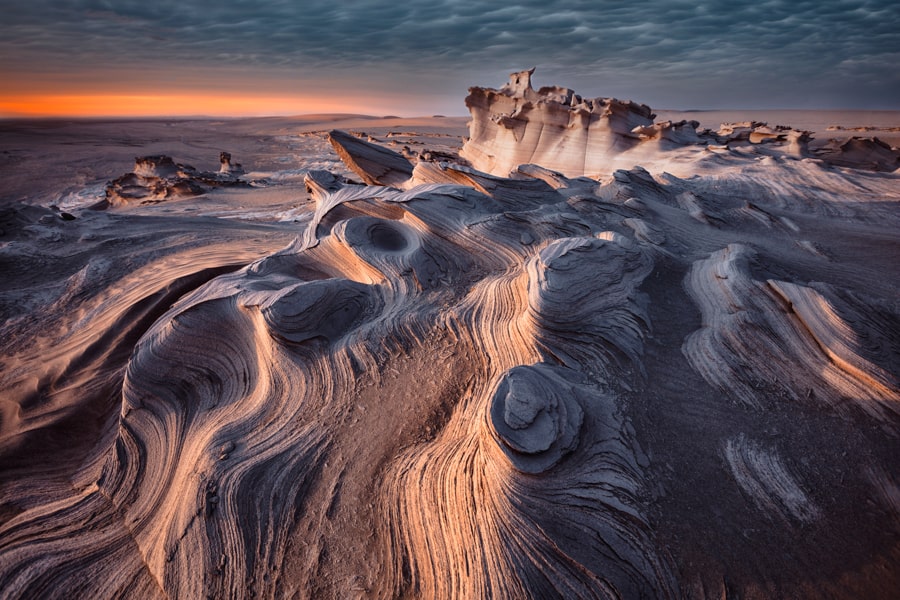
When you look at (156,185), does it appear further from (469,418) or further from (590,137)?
(469,418)

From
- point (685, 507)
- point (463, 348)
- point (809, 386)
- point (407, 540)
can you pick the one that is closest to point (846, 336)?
point (809, 386)

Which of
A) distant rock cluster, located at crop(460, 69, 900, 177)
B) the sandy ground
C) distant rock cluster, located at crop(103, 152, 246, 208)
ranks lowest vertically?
distant rock cluster, located at crop(103, 152, 246, 208)

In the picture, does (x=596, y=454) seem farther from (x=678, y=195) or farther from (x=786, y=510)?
(x=678, y=195)

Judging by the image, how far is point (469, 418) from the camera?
277cm

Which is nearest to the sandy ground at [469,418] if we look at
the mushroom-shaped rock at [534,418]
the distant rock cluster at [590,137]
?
the mushroom-shaped rock at [534,418]

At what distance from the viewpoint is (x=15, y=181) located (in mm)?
20750

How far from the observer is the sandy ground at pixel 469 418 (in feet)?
6.84

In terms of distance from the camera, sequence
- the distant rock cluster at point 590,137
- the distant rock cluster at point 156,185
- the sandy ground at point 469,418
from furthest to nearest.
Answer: the distant rock cluster at point 156,185 < the distant rock cluster at point 590,137 < the sandy ground at point 469,418

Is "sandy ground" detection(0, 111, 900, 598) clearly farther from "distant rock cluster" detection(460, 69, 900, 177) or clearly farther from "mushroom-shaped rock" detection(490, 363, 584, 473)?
"distant rock cluster" detection(460, 69, 900, 177)

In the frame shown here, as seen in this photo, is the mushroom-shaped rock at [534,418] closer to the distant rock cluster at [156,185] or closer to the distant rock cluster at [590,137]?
the distant rock cluster at [590,137]

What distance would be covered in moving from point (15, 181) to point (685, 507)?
30.8 meters

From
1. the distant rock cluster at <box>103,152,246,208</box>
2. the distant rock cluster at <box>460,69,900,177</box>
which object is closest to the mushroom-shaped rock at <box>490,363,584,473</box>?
the distant rock cluster at <box>460,69,900,177</box>

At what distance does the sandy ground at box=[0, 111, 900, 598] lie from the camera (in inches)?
82.0

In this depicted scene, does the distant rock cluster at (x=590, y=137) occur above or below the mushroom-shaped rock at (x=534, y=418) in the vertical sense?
above
